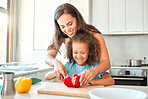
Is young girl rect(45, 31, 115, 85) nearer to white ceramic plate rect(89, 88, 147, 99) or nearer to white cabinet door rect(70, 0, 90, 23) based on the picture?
white ceramic plate rect(89, 88, 147, 99)

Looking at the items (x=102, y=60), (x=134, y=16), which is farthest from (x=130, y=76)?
(x=102, y=60)

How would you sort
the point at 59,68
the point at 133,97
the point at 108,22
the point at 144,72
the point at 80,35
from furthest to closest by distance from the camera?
1. the point at 108,22
2. the point at 144,72
3. the point at 80,35
4. the point at 59,68
5. the point at 133,97

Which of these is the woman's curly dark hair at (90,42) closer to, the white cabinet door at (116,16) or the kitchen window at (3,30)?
the white cabinet door at (116,16)

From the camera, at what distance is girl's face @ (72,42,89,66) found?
1.20 meters

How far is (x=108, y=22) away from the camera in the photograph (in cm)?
304

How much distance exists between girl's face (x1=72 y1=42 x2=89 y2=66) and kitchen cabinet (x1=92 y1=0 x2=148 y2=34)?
6.28 feet

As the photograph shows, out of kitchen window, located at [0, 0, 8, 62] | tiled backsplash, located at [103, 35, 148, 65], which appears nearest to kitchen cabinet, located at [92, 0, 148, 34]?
tiled backsplash, located at [103, 35, 148, 65]

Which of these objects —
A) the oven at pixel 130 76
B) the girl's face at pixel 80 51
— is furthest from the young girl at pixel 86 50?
the oven at pixel 130 76

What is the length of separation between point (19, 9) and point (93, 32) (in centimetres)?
243

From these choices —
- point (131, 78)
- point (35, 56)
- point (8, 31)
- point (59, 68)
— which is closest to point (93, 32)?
point (59, 68)

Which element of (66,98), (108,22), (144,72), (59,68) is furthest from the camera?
(108,22)

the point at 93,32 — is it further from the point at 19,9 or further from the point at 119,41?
the point at 19,9

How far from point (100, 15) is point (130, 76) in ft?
3.94

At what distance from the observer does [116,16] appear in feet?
9.90
